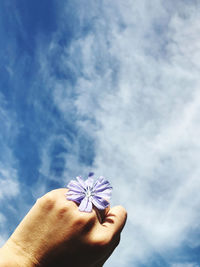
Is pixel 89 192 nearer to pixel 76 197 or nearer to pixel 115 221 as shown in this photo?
pixel 76 197

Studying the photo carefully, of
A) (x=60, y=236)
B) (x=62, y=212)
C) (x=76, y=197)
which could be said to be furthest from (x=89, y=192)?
(x=60, y=236)

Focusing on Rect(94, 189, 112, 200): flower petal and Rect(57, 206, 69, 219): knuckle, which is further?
Rect(94, 189, 112, 200): flower petal

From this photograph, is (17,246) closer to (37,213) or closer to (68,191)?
(37,213)

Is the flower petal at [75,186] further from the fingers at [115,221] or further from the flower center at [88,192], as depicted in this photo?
the fingers at [115,221]

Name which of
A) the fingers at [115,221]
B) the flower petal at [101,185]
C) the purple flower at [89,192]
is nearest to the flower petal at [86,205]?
the purple flower at [89,192]

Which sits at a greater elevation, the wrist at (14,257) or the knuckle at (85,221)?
the knuckle at (85,221)

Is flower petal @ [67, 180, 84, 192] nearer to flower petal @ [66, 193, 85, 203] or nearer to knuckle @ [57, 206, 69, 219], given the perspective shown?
flower petal @ [66, 193, 85, 203]

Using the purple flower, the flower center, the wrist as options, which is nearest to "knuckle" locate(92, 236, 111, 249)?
the purple flower
